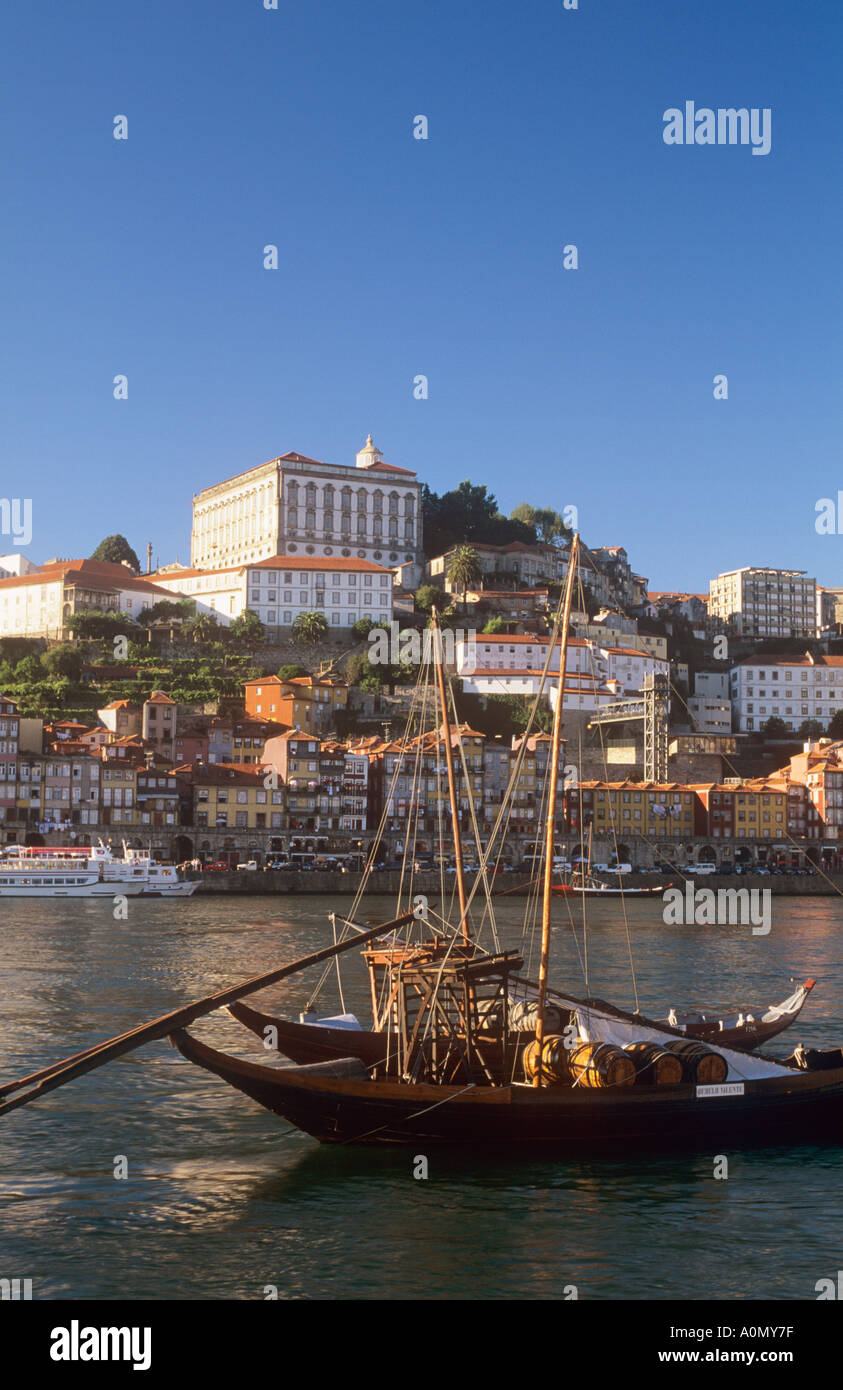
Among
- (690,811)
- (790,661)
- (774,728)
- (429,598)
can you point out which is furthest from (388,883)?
(790,661)

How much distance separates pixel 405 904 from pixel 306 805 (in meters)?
22.1

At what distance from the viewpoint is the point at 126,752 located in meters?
91.2

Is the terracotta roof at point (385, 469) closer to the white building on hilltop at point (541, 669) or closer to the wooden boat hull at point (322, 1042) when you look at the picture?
the white building on hilltop at point (541, 669)

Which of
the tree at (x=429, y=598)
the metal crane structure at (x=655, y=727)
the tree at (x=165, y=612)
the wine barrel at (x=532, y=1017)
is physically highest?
the tree at (x=429, y=598)

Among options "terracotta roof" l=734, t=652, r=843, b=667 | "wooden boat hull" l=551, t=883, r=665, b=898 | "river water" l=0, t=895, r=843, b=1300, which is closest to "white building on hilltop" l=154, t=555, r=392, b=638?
"terracotta roof" l=734, t=652, r=843, b=667

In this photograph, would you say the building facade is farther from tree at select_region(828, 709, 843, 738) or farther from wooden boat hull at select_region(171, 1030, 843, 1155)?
wooden boat hull at select_region(171, 1030, 843, 1155)

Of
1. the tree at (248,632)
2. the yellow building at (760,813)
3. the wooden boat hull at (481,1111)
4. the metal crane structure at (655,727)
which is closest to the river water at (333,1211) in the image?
the wooden boat hull at (481,1111)

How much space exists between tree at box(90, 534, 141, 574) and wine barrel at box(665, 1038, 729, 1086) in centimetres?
13576

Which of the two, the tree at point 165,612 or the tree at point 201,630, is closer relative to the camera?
the tree at point 201,630

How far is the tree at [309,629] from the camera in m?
118

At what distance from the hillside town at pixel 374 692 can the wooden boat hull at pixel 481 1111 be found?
51.8 m

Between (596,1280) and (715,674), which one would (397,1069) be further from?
(715,674)

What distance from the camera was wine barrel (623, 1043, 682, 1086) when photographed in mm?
20156
